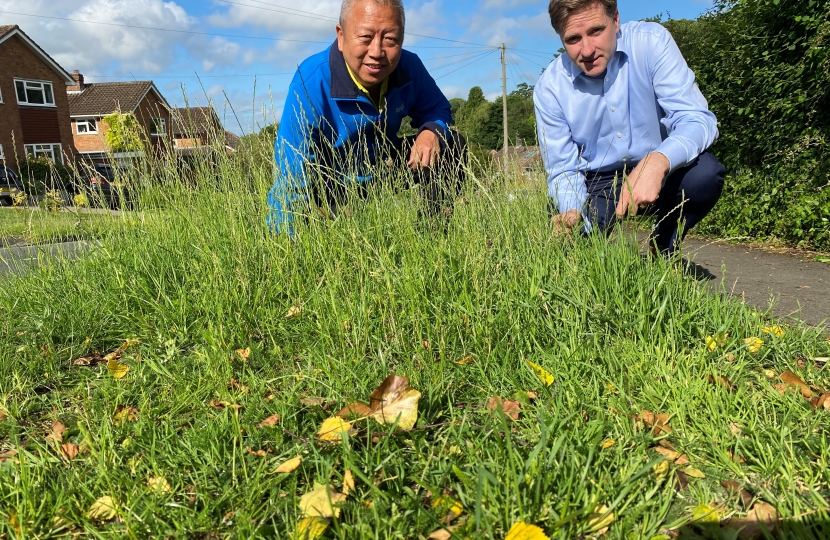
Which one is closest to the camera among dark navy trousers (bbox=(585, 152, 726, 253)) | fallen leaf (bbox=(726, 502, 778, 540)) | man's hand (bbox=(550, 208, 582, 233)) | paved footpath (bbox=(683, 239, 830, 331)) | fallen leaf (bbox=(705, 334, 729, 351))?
fallen leaf (bbox=(726, 502, 778, 540))

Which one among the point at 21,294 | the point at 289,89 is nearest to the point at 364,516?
the point at 21,294

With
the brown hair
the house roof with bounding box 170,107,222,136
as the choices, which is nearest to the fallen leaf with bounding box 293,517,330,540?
the brown hair

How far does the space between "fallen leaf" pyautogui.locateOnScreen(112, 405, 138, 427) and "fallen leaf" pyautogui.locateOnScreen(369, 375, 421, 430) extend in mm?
729

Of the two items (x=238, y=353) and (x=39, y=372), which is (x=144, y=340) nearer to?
(x=39, y=372)

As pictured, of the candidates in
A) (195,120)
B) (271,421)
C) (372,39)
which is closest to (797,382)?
(271,421)

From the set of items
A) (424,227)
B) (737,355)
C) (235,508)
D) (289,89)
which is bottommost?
(235,508)

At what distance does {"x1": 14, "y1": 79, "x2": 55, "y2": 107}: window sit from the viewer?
100 feet

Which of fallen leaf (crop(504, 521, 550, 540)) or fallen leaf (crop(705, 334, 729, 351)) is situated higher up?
fallen leaf (crop(705, 334, 729, 351))

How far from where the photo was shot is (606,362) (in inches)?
69.9

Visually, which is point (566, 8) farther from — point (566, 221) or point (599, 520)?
point (599, 520)

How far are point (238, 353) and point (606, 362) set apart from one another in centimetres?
126

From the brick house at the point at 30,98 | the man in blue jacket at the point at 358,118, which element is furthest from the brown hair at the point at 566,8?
the brick house at the point at 30,98

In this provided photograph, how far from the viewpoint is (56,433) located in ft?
5.31

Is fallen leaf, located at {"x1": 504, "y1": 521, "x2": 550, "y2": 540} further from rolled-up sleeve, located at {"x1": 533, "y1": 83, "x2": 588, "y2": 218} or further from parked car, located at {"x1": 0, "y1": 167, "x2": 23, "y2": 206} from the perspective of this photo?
parked car, located at {"x1": 0, "y1": 167, "x2": 23, "y2": 206}
